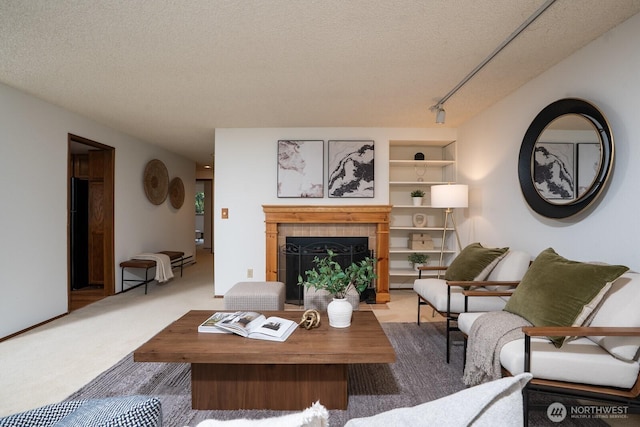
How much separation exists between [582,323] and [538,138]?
1640 millimetres

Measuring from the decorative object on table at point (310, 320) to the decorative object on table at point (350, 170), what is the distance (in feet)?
7.92

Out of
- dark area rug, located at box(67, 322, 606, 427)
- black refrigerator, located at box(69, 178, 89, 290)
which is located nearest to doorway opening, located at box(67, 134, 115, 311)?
black refrigerator, located at box(69, 178, 89, 290)

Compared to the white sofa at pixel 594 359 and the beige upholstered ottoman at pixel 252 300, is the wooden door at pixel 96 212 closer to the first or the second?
the beige upholstered ottoman at pixel 252 300

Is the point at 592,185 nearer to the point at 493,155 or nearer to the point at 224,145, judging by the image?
the point at 493,155

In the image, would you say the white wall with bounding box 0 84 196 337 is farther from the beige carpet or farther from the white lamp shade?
the white lamp shade

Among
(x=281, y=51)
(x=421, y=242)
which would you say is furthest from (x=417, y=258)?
(x=281, y=51)

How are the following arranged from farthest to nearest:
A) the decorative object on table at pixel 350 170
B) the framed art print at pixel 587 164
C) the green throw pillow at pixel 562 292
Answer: the decorative object on table at pixel 350 170
the framed art print at pixel 587 164
the green throw pillow at pixel 562 292

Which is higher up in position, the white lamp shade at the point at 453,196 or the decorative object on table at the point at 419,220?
the white lamp shade at the point at 453,196

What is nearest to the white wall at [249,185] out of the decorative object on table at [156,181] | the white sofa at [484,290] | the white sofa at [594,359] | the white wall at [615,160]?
the white wall at [615,160]

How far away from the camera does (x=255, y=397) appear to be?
72.5 inches

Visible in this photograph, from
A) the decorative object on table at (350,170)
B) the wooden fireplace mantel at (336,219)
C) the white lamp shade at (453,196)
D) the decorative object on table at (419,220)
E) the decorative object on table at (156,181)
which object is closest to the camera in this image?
the white lamp shade at (453,196)

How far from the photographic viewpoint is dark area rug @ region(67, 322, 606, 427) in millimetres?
1773

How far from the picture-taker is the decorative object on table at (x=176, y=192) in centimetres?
616

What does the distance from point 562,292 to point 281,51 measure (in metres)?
2.38
